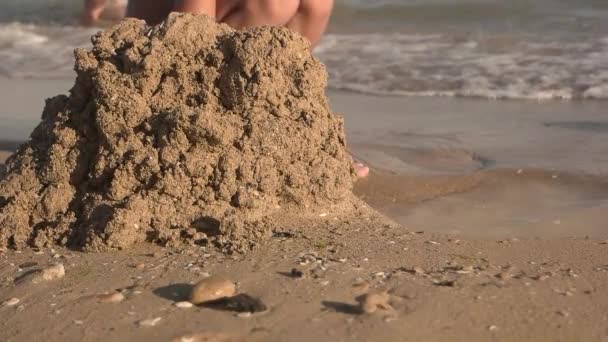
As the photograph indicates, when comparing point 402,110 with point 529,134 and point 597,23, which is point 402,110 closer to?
point 529,134

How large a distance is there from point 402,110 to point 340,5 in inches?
171

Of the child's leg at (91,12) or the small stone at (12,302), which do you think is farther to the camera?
the child's leg at (91,12)

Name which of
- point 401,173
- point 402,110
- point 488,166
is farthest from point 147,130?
point 402,110

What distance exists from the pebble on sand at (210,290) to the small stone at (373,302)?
0.26 m

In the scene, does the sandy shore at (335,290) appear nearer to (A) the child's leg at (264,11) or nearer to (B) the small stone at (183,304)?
(B) the small stone at (183,304)

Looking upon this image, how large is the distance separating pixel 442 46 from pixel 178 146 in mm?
4805

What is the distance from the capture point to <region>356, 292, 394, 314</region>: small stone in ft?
5.84

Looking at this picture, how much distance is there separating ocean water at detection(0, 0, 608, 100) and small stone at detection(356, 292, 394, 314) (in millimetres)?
3584

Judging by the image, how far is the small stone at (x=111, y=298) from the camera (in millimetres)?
1871

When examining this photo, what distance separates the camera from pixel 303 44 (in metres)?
2.58

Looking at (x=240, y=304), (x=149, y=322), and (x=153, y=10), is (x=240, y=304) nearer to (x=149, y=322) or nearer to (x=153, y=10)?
(x=149, y=322)

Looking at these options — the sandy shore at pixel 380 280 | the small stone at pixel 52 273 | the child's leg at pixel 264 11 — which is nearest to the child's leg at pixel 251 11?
the child's leg at pixel 264 11

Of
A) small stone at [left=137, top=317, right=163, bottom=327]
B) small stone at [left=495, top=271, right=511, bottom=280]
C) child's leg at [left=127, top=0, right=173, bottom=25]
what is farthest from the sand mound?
child's leg at [left=127, top=0, right=173, bottom=25]

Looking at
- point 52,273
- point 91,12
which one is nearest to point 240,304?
point 52,273
